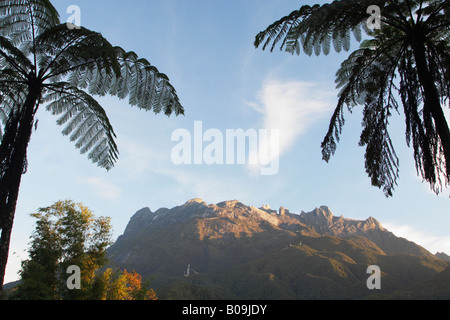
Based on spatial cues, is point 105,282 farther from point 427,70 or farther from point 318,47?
point 427,70

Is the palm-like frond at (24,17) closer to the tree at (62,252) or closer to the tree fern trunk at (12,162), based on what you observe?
the tree fern trunk at (12,162)

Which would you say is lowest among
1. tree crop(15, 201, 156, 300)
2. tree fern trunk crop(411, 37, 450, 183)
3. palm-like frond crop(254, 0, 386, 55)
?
tree crop(15, 201, 156, 300)

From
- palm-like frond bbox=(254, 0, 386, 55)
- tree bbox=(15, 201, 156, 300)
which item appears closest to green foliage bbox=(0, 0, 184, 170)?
palm-like frond bbox=(254, 0, 386, 55)

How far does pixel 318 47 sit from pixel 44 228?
21890mm

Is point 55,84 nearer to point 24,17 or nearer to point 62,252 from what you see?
point 24,17

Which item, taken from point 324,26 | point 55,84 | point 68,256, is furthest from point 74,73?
point 68,256

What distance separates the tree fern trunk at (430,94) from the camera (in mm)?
4875

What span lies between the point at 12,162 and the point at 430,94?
7041 millimetres

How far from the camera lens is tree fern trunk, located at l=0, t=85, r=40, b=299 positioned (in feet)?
15.2

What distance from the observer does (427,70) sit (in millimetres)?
5242

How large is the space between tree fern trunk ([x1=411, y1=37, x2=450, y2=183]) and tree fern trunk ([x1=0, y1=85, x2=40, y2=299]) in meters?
6.75

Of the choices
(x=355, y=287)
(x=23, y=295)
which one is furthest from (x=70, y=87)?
(x=355, y=287)
